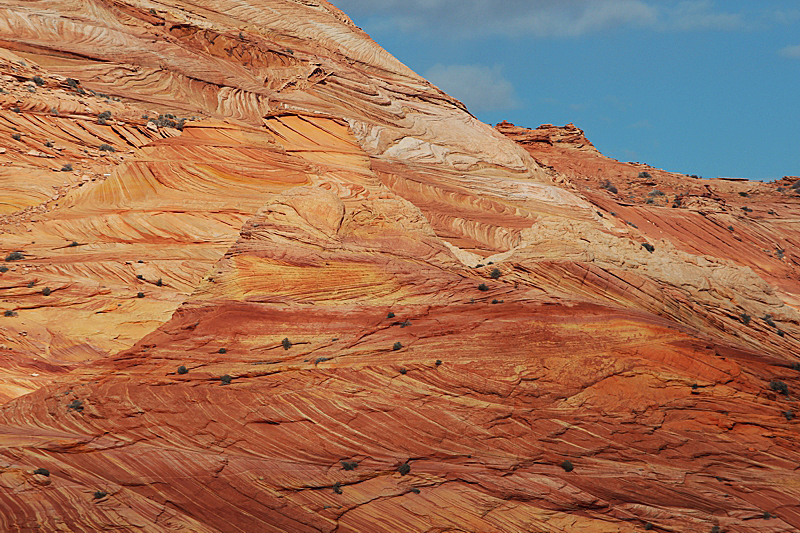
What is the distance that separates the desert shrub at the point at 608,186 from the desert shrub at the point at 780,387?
31.7 metres

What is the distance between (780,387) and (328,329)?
13822 millimetres

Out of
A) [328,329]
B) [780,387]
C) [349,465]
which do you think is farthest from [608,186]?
[349,465]

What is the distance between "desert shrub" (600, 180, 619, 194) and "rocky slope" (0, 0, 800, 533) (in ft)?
53.6

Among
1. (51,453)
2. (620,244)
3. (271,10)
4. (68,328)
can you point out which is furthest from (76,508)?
(271,10)

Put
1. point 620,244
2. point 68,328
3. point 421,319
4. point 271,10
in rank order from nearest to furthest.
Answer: point 68,328, point 421,319, point 620,244, point 271,10

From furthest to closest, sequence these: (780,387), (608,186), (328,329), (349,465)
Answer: (608,186) → (780,387) → (328,329) → (349,465)

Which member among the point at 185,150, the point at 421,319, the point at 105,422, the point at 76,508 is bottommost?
the point at 76,508

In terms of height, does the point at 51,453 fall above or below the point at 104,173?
below

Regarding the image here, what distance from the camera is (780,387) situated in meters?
22.0

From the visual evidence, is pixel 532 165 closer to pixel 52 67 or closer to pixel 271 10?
pixel 271 10

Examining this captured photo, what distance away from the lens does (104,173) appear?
27.3 metres

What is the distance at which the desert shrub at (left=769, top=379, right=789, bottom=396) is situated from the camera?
2191 centimetres

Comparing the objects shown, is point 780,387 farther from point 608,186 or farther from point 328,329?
point 608,186

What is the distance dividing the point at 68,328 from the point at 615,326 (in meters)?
16.4
